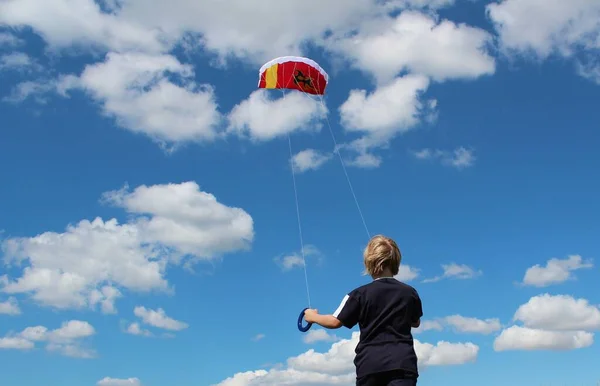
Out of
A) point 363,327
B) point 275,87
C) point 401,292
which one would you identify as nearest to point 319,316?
point 363,327

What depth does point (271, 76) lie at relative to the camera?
21.0 metres

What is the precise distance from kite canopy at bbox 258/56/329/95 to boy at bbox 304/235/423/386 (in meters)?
15.0

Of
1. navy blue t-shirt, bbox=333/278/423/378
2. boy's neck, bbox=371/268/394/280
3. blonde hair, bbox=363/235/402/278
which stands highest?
blonde hair, bbox=363/235/402/278

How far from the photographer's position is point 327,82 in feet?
72.7

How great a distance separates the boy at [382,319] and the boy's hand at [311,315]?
0.42 feet

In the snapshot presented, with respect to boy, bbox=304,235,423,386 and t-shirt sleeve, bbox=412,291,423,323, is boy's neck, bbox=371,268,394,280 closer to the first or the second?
boy, bbox=304,235,423,386

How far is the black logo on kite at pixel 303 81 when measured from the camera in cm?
2086

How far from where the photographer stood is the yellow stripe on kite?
2084cm

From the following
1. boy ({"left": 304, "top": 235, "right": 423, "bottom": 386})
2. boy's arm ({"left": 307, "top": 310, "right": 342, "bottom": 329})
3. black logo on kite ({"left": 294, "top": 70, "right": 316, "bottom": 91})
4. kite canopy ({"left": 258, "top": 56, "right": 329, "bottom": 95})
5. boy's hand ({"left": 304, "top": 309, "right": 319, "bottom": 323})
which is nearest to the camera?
boy ({"left": 304, "top": 235, "right": 423, "bottom": 386})

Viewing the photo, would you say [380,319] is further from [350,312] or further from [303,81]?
[303,81]

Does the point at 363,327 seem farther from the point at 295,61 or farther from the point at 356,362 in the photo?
the point at 295,61

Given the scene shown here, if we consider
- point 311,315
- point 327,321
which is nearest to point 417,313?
point 327,321

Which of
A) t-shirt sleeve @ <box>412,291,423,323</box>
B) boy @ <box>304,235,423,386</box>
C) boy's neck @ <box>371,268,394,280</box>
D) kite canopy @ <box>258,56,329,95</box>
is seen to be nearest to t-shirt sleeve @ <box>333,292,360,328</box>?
boy @ <box>304,235,423,386</box>

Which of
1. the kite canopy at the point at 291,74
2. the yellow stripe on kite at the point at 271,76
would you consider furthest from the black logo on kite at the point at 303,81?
the yellow stripe on kite at the point at 271,76
